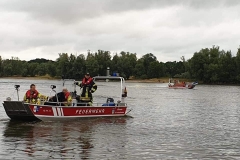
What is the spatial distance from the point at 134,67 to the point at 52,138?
140 m

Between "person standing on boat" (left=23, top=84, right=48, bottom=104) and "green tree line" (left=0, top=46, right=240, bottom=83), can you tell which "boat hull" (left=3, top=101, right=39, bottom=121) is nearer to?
"person standing on boat" (left=23, top=84, right=48, bottom=104)

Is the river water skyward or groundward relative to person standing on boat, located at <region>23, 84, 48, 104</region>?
groundward

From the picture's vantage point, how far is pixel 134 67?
512ft

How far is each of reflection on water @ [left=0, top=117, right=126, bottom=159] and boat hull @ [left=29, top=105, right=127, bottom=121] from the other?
375mm

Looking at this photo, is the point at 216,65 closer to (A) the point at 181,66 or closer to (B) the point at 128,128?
(A) the point at 181,66

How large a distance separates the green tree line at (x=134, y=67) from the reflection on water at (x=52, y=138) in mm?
86183

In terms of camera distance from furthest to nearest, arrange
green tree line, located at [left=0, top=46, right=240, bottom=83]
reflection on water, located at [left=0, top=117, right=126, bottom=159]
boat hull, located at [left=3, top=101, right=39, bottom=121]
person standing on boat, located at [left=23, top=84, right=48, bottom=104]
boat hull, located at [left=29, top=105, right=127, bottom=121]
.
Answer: green tree line, located at [left=0, top=46, right=240, bottom=83] → person standing on boat, located at [left=23, top=84, right=48, bottom=104] → boat hull, located at [left=29, top=105, right=127, bottom=121] → boat hull, located at [left=3, top=101, right=39, bottom=121] → reflection on water, located at [left=0, top=117, right=126, bottom=159]

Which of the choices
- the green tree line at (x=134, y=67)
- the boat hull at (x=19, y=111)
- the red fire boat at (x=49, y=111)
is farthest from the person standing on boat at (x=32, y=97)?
the green tree line at (x=134, y=67)

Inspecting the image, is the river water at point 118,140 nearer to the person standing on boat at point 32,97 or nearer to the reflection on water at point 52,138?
the reflection on water at point 52,138

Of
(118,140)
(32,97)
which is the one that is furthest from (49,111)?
(118,140)

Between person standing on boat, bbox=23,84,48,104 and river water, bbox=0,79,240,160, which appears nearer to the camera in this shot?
river water, bbox=0,79,240,160

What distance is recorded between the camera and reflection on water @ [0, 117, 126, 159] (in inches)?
530

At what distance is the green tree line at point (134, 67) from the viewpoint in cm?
12772

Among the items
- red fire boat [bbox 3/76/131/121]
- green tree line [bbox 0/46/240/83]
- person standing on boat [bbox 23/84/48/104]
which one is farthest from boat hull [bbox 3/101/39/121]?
green tree line [bbox 0/46/240/83]
